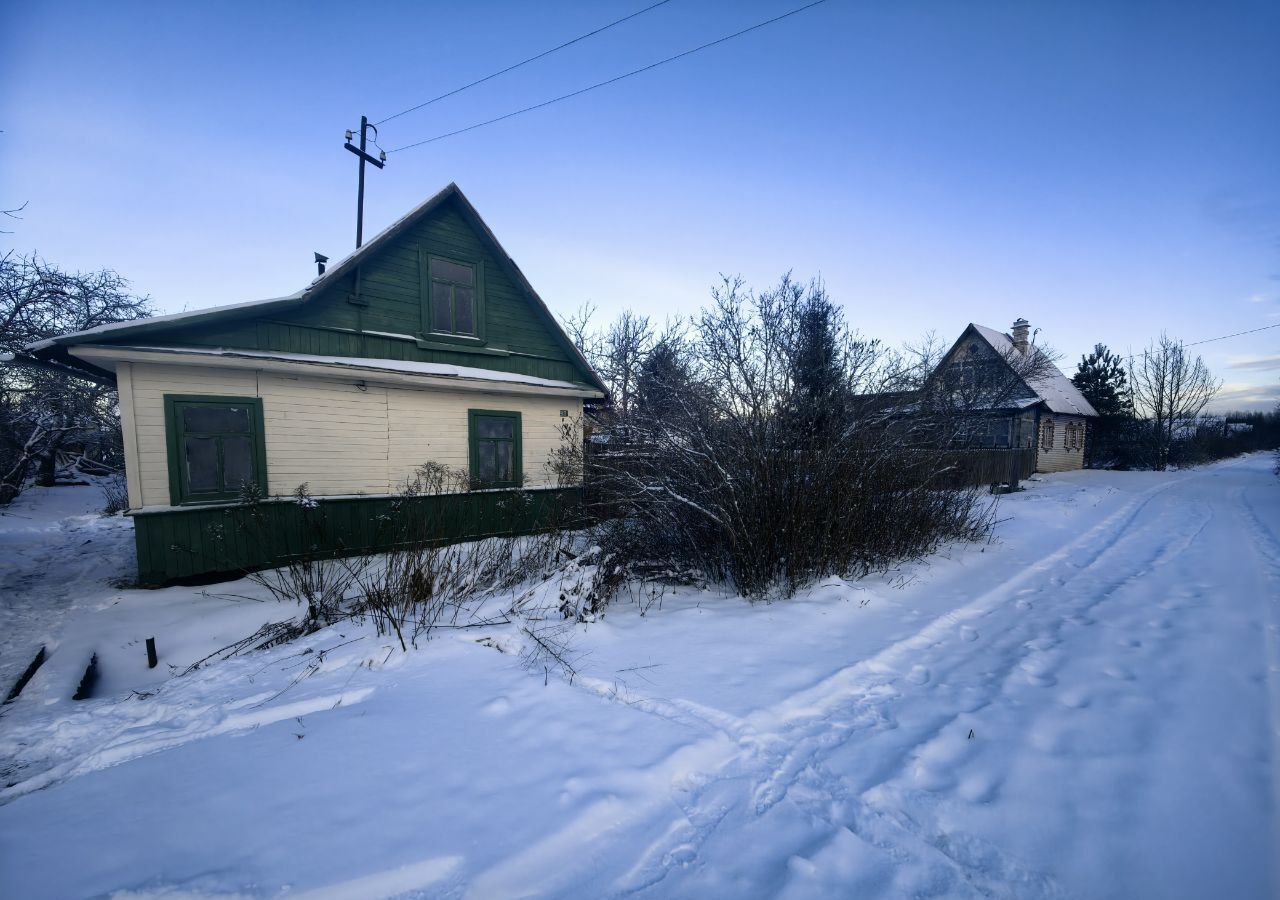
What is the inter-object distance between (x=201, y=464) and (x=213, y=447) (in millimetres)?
275

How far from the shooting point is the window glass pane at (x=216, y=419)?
685cm

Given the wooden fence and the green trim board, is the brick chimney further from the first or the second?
the green trim board

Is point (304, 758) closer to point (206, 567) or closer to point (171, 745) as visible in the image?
point (171, 745)

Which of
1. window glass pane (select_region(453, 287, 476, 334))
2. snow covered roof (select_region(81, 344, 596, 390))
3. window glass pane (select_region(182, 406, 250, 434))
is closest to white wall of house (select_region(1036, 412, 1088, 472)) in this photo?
snow covered roof (select_region(81, 344, 596, 390))

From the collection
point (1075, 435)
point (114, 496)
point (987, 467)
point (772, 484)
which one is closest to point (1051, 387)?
point (1075, 435)

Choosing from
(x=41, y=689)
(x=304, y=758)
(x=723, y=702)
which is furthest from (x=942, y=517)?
(x=41, y=689)

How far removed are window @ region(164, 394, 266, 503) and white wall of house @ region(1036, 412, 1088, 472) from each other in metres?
26.1

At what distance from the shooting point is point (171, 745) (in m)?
2.81

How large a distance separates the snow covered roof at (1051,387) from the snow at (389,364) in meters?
19.4

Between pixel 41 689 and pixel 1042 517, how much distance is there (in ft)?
46.9

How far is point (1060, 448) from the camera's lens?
75.4 ft

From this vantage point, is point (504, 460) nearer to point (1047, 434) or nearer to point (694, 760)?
point (694, 760)

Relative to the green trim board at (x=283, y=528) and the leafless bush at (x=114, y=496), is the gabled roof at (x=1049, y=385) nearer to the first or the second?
the green trim board at (x=283, y=528)

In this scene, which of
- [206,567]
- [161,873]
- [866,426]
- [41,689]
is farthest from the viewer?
[206,567]
